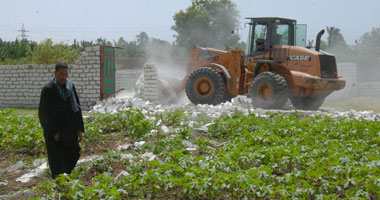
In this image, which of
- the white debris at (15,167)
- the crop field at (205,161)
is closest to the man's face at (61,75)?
the crop field at (205,161)

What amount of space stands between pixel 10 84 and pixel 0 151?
9.95 metres

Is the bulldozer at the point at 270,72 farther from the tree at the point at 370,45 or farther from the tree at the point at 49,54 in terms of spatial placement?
the tree at the point at 370,45

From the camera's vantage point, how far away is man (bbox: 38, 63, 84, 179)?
5.20 meters

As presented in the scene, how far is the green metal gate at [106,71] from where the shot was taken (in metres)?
15.6

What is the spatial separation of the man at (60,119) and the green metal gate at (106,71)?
10.2 metres

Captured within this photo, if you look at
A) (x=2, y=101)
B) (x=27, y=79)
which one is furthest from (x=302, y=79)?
(x=2, y=101)

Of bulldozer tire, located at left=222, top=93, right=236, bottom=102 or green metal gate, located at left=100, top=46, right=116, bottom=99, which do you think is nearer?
bulldozer tire, located at left=222, top=93, right=236, bottom=102

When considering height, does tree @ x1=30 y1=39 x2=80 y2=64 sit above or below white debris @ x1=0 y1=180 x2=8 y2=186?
above

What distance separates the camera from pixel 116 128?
934 cm

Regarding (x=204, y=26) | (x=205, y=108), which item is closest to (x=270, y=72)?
(x=205, y=108)

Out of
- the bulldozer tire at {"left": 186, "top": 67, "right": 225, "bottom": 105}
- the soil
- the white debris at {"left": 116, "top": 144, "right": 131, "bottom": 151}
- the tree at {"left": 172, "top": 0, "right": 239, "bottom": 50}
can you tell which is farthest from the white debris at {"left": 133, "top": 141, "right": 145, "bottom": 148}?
the tree at {"left": 172, "top": 0, "right": 239, "bottom": 50}

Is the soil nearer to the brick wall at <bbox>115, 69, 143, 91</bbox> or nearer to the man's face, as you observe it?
the man's face

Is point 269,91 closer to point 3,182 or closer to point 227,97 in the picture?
point 227,97

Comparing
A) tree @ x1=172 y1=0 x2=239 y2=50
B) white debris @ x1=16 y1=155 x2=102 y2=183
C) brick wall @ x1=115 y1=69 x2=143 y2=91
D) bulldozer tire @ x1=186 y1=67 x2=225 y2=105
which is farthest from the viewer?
tree @ x1=172 y1=0 x2=239 y2=50
